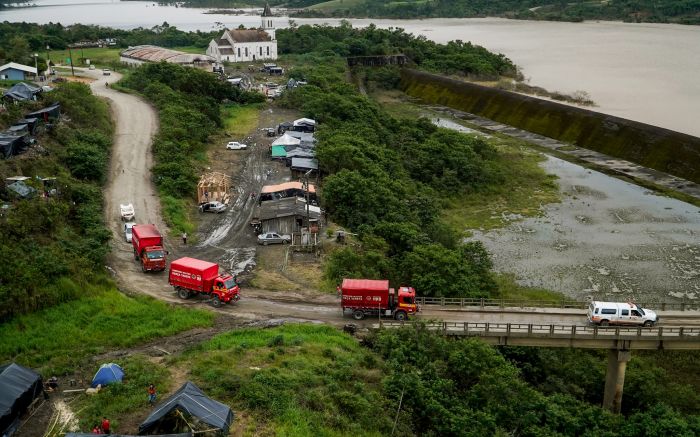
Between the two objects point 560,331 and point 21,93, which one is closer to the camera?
point 560,331

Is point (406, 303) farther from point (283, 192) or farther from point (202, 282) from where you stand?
point (283, 192)

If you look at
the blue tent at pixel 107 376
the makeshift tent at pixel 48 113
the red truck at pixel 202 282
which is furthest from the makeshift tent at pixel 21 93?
the blue tent at pixel 107 376

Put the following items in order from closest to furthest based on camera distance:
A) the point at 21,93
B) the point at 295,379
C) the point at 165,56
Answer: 1. the point at 295,379
2. the point at 21,93
3. the point at 165,56

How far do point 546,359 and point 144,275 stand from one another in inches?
774

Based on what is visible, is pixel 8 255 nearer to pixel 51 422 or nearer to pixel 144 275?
pixel 144 275

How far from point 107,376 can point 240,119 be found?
4774 cm

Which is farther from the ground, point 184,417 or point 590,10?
point 590,10

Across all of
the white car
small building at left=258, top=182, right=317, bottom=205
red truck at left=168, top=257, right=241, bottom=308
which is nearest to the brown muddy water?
small building at left=258, top=182, right=317, bottom=205

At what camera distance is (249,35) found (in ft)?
337

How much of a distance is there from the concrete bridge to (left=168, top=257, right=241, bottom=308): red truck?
722 centimetres

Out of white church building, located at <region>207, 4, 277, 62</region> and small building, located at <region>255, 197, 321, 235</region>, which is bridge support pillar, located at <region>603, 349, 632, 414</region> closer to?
small building, located at <region>255, 197, 321, 235</region>

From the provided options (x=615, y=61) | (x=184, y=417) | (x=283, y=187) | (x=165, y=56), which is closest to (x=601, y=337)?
(x=184, y=417)

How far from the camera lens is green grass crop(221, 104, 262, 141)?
61.2 metres

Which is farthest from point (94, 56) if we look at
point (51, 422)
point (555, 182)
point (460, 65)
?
point (51, 422)
